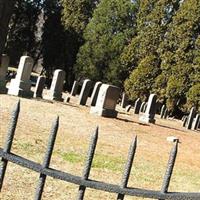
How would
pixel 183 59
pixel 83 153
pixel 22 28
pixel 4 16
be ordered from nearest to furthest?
pixel 4 16
pixel 83 153
pixel 183 59
pixel 22 28

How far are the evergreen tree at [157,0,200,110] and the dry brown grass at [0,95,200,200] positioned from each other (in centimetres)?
1837

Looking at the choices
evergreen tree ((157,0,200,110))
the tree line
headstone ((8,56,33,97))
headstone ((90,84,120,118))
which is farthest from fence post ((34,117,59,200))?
evergreen tree ((157,0,200,110))

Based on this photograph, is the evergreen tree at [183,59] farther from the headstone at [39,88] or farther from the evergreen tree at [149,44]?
the headstone at [39,88]

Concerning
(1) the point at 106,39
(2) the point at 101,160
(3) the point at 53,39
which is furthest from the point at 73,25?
(2) the point at 101,160

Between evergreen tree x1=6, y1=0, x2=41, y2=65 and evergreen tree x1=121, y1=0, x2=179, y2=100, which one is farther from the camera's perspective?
evergreen tree x1=6, y1=0, x2=41, y2=65

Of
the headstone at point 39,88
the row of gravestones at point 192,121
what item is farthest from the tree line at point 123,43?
the headstone at point 39,88

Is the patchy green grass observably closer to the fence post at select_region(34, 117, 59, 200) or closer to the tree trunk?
the tree trunk

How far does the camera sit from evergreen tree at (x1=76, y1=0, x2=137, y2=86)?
4303cm

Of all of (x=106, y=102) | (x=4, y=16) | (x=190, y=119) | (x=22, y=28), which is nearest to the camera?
(x=4, y=16)

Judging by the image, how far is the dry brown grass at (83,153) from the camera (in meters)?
7.36

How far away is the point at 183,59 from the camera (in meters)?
37.1

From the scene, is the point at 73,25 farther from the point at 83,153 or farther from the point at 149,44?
the point at 83,153

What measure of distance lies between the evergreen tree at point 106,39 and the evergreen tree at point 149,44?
2213 mm

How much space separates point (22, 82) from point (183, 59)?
18805mm
